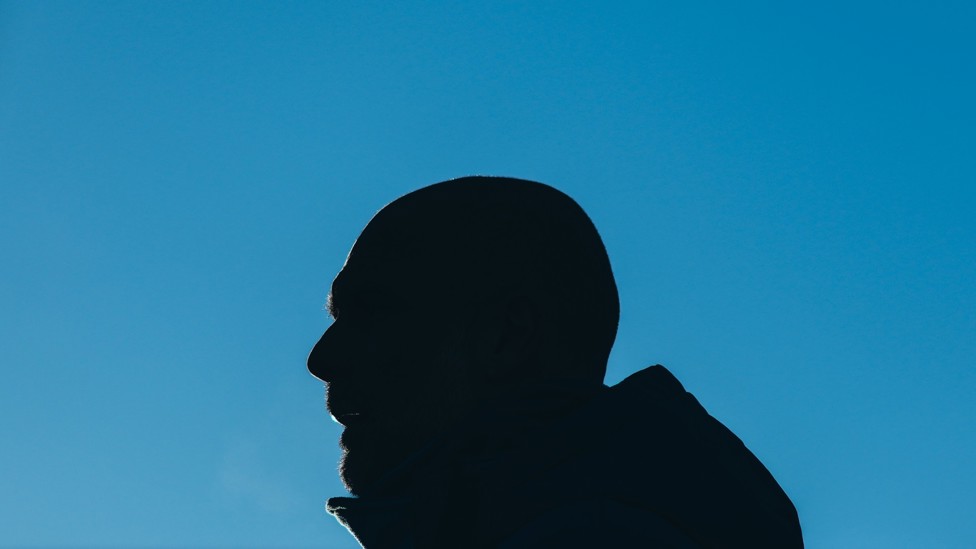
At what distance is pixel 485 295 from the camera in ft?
16.9

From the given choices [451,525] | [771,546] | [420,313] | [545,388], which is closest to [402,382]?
[420,313]

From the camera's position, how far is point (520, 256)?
5.22 metres

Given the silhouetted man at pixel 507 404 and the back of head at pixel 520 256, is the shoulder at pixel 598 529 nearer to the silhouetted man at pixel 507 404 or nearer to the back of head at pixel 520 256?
the silhouetted man at pixel 507 404

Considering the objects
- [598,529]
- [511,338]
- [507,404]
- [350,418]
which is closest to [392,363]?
[350,418]

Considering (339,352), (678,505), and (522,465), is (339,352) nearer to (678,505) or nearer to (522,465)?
(522,465)

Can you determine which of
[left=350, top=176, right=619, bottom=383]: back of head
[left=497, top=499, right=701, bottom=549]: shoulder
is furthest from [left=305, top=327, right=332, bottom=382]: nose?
[left=497, top=499, right=701, bottom=549]: shoulder

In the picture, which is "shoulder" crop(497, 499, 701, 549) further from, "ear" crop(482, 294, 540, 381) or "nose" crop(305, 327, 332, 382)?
"nose" crop(305, 327, 332, 382)

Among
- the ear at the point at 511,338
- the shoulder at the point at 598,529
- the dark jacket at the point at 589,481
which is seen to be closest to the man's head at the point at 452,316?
the ear at the point at 511,338

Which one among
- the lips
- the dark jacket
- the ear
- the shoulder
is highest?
the ear

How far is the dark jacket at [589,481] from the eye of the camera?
420 cm

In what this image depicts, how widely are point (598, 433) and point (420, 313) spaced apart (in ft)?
3.28

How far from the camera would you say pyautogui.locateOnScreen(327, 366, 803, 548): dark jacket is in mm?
4195

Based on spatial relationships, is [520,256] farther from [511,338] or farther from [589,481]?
[589,481]

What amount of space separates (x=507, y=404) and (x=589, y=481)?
500 mm
